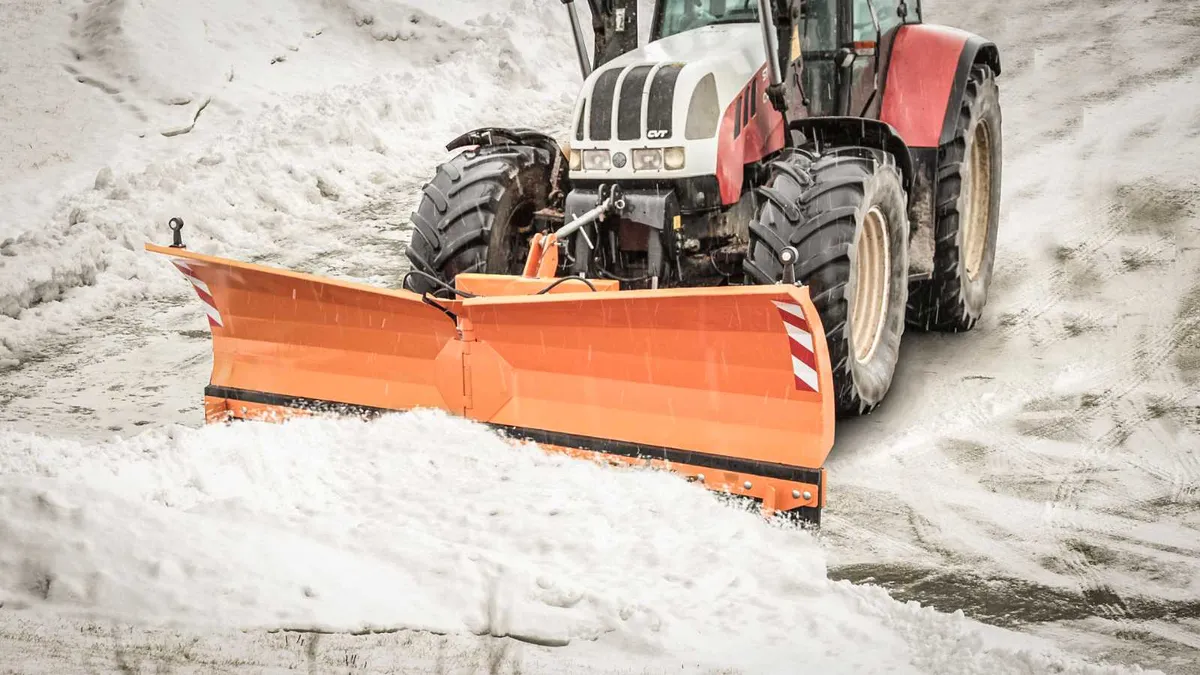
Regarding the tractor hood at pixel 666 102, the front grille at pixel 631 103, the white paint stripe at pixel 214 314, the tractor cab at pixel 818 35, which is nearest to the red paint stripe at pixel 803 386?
the tractor hood at pixel 666 102

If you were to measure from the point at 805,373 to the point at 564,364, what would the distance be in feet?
3.20

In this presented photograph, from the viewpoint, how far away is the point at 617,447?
14.5ft

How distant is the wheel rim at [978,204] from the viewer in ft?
22.6

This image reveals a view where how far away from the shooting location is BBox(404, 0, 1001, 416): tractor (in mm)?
4734

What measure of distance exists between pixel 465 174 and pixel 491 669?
315 cm

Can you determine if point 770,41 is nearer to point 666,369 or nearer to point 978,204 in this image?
point 666,369

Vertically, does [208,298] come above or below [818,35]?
below

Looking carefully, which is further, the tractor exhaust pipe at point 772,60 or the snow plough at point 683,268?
the tractor exhaust pipe at point 772,60

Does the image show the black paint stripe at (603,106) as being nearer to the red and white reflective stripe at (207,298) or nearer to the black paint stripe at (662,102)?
the black paint stripe at (662,102)

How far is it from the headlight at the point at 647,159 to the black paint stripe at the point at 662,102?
83 millimetres

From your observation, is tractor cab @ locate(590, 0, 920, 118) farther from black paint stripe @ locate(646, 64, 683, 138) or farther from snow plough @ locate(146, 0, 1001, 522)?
black paint stripe @ locate(646, 64, 683, 138)

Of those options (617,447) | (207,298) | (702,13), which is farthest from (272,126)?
(617,447)

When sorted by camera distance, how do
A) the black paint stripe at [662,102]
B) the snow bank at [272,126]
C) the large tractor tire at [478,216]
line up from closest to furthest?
the black paint stripe at [662,102], the large tractor tire at [478,216], the snow bank at [272,126]

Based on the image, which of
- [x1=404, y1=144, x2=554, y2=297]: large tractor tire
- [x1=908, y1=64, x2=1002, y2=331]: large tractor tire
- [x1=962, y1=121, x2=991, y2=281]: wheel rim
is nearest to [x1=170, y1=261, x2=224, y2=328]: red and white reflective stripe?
[x1=404, y1=144, x2=554, y2=297]: large tractor tire
